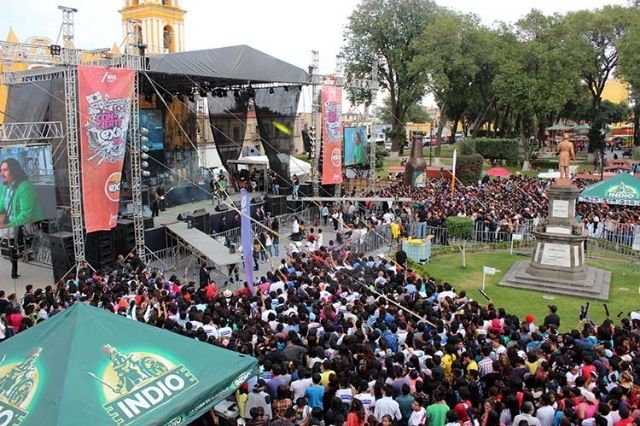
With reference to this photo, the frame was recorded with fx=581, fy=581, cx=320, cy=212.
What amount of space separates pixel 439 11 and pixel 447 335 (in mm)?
39631

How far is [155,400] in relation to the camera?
5.65 metres

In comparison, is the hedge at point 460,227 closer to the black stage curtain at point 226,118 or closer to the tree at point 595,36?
the black stage curtain at point 226,118

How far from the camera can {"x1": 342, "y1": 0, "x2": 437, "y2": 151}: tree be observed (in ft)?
142

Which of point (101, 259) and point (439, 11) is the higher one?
point (439, 11)

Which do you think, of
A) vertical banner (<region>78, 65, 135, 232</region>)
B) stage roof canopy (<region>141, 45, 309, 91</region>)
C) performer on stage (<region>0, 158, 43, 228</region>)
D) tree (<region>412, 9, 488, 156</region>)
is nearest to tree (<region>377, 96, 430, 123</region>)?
tree (<region>412, 9, 488, 156</region>)

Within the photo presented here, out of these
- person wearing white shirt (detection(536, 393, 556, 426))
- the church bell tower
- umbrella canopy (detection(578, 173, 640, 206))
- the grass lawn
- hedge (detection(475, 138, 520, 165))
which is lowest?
the grass lawn

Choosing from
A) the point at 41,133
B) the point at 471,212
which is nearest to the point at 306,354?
the point at 41,133

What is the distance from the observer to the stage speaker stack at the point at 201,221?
19.4 m

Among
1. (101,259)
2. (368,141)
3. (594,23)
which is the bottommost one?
(101,259)

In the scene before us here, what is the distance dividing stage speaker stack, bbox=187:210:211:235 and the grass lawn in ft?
24.1

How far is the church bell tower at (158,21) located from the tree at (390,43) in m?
15.6

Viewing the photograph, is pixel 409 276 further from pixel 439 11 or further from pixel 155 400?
pixel 439 11

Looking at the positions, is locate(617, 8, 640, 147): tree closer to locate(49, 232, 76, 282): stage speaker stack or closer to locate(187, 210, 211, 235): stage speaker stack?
locate(187, 210, 211, 235): stage speaker stack

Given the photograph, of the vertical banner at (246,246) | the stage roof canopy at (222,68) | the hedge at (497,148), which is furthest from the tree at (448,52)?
the vertical banner at (246,246)
